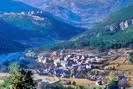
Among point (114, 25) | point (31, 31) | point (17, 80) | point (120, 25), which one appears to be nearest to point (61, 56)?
point (114, 25)

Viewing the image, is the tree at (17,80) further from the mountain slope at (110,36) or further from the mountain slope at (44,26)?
the mountain slope at (44,26)

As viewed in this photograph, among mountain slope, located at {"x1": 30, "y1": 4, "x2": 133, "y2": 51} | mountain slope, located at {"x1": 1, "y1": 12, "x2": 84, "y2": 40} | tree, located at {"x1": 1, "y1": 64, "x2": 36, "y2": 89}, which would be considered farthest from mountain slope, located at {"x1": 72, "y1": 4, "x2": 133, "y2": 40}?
tree, located at {"x1": 1, "y1": 64, "x2": 36, "y2": 89}

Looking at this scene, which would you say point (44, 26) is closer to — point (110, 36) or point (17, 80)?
point (110, 36)

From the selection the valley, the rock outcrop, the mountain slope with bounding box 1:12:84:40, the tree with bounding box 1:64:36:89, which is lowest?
the tree with bounding box 1:64:36:89

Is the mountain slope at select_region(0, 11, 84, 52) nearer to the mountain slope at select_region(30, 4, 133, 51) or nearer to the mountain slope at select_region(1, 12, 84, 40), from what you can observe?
the mountain slope at select_region(1, 12, 84, 40)

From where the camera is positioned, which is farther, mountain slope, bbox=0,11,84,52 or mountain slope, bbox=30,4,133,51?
mountain slope, bbox=0,11,84,52

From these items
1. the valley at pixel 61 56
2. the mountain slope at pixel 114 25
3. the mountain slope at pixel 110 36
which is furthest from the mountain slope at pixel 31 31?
the mountain slope at pixel 110 36
